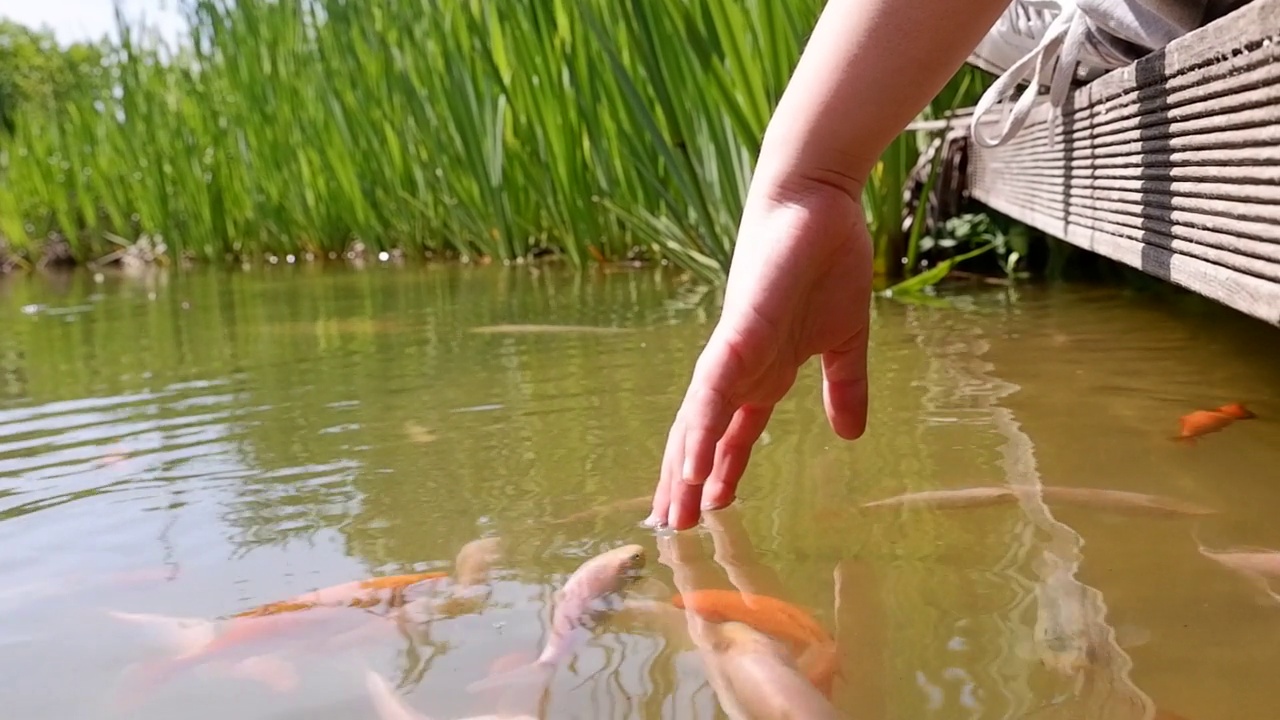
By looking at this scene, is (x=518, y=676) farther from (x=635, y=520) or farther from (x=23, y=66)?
(x=23, y=66)

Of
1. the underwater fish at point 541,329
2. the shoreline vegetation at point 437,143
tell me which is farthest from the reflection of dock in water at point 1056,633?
the shoreline vegetation at point 437,143

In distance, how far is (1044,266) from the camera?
7.29 feet

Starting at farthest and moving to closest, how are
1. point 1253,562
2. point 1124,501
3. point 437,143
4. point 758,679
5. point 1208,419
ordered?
1. point 437,143
2. point 1208,419
3. point 1124,501
4. point 1253,562
5. point 758,679

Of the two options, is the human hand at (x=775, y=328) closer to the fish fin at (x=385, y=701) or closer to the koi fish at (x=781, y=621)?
the koi fish at (x=781, y=621)

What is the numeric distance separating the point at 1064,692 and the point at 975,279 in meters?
1.79

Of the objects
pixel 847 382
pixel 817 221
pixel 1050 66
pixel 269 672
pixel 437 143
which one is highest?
pixel 437 143

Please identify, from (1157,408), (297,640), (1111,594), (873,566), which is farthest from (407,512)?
(1157,408)

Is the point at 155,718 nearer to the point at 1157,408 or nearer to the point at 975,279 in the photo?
the point at 1157,408

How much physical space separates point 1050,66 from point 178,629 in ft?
3.26

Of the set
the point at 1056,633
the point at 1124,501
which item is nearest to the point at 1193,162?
the point at 1124,501

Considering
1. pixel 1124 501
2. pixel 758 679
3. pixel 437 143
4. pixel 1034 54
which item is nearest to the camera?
pixel 758 679

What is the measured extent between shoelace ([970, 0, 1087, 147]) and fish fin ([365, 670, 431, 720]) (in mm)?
865

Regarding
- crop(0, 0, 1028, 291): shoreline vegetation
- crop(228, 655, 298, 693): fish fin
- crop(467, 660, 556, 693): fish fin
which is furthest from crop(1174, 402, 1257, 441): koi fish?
crop(0, 0, 1028, 291): shoreline vegetation

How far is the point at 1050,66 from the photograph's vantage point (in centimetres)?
114
